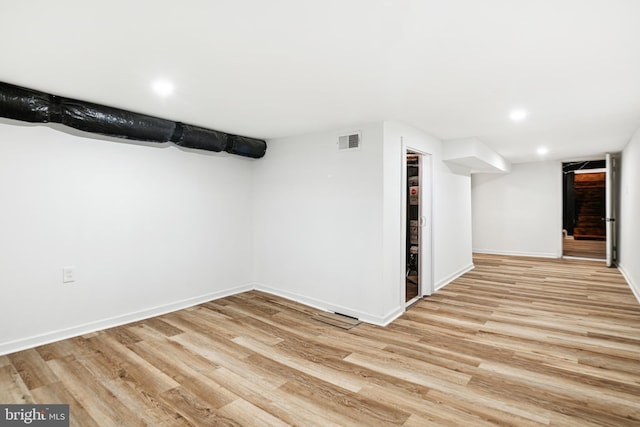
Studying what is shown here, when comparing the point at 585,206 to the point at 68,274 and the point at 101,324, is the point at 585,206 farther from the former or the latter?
the point at 68,274

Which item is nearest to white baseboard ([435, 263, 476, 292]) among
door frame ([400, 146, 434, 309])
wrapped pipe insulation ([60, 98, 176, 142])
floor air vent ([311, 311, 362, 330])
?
door frame ([400, 146, 434, 309])

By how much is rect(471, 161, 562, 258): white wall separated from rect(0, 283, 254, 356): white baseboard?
6.95 m

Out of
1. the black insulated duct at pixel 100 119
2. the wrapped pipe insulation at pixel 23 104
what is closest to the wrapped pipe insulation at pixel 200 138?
the black insulated duct at pixel 100 119

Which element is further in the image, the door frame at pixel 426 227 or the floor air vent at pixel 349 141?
the door frame at pixel 426 227

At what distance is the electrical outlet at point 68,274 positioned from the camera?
10.2 feet

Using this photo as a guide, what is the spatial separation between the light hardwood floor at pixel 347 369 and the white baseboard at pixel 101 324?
10cm

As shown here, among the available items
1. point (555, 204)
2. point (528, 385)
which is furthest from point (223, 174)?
point (555, 204)

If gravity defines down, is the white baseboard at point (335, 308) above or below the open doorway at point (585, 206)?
below

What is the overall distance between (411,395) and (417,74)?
2.30 meters

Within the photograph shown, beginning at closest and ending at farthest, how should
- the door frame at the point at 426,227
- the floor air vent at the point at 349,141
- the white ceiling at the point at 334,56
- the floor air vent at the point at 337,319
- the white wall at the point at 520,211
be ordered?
the white ceiling at the point at 334,56 → the floor air vent at the point at 337,319 → the floor air vent at the point at 349,141 → the door frame at the point at 426,227 → the white wall at the point at 520,211

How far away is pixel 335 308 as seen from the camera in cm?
392

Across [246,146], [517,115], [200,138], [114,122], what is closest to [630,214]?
[517,115]

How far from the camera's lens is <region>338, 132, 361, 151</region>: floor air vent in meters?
3.73

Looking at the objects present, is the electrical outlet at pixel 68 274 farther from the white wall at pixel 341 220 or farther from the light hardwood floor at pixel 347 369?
the white wall at pixel 341 220
